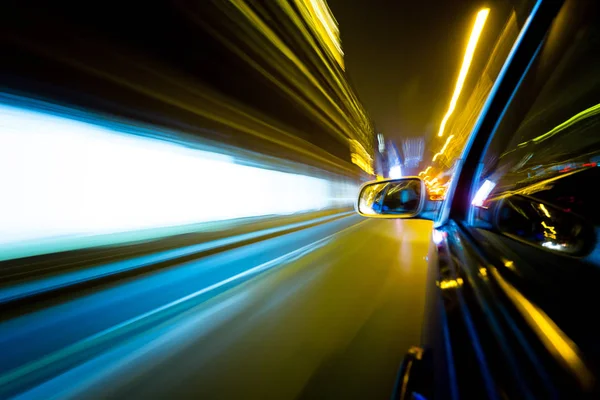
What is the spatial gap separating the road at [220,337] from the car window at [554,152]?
1.09 m

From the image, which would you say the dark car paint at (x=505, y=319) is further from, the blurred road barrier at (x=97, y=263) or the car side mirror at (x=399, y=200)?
the blurred road barrier at (x=97, y=263)

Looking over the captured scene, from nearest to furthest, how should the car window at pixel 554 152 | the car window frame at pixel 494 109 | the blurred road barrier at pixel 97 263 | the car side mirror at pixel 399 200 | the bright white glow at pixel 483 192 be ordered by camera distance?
the car window at pixel 554 152, the car window frame at pixel 494 109, the bright white glow at pixel 483 192, the car side mirror at pixel 399 200, the blurred road barrier at pixel 97 263

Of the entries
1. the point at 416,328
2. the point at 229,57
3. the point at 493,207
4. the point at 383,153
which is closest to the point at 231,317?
the point at 416,328

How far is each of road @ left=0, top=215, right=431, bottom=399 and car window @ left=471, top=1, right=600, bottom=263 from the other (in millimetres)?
1086

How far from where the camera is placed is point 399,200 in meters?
2.21

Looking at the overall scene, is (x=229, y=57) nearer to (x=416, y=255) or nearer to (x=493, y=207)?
(x=416, y=255)

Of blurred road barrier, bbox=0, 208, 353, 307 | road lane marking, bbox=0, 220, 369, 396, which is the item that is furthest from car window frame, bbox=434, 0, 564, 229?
blurred road barrier, bbox=0, 208, 353, 307

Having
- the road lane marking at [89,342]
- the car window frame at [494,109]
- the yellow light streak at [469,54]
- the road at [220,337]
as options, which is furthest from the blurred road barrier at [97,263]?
the yellow light streak at [469,54]

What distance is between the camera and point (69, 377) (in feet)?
5.46

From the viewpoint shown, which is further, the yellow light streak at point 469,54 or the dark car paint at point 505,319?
the yellow light streak at point 469,54

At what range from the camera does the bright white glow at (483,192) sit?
139 cm

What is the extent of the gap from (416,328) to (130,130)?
5015mm

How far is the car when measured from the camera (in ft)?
2.05

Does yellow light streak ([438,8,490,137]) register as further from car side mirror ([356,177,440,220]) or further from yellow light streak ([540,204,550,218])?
yellow light streak ([540,204,550,218])
